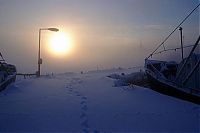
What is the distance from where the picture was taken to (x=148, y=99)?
33.9 feet

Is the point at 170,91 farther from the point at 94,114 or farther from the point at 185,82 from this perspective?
the point at 94,114

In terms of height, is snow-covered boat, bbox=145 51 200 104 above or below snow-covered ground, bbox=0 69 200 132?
above

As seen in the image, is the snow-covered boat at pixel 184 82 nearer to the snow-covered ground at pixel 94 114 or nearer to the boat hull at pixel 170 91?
the boat hull at pixel 170 91

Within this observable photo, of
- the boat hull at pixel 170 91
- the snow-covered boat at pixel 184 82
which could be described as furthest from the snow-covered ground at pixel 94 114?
the snow-covered boat at pixel 184 82

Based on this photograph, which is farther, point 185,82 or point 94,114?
point 185,82

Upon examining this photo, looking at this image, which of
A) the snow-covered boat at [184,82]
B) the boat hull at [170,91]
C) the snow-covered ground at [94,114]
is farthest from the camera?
the snow-covered boat at [184,82]

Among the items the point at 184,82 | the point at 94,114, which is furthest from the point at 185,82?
the point at 94,114

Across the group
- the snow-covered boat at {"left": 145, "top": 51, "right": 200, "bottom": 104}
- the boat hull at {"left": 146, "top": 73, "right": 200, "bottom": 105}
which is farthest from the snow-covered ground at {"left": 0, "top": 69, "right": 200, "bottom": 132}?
the snow-covered boat at {"left": 145, "top": 51, "right": 200, "bottom": 104}

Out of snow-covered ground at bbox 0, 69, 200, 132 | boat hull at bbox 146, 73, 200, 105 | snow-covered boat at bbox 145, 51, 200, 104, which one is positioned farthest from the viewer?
snow-covered boat at bbox 145, 51, 200, 104

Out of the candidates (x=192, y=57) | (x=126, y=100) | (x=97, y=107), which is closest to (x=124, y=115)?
(x=97, y=107)

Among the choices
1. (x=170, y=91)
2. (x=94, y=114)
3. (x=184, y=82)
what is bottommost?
(x=94, y=114)

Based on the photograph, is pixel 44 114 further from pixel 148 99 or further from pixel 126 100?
pixel 148 99

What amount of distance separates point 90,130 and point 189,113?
3.63 metres

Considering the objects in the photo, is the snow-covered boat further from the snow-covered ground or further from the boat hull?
the snow-covered ground
